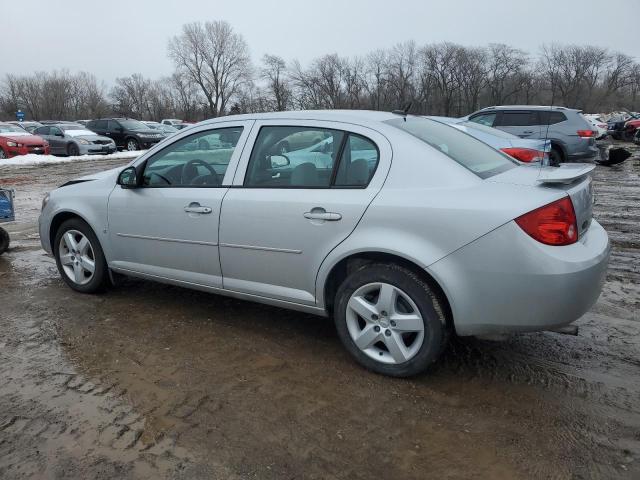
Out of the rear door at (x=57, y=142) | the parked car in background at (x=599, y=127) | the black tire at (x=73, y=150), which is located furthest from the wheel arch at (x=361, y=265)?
the rear door at (x=57, y=142)

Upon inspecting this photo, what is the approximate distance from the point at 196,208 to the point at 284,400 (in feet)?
5.13

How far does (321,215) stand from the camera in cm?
327

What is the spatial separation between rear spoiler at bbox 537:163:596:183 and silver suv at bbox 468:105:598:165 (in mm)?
9572

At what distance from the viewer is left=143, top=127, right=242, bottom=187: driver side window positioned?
3.92 metres

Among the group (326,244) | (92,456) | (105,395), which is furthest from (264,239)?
(92,456)

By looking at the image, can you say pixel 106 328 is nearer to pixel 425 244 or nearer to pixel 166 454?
pixel 166 454

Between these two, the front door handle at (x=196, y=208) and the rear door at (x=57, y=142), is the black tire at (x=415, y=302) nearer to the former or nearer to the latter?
the front door handle at (x=196, y=208)

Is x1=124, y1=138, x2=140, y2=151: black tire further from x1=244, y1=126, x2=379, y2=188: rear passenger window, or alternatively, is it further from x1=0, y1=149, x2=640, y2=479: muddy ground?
x1=244, y1=126, x2=379, y2=188: rear passenger window

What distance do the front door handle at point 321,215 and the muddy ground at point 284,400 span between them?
963 millimetres

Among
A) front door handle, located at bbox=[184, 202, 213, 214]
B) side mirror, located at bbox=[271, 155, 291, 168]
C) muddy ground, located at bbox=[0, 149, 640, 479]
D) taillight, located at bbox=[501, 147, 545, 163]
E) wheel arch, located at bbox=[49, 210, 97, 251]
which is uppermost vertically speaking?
side mirror, located at bbox=[271, 155, 291, 168]

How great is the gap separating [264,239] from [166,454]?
1462 millimetres

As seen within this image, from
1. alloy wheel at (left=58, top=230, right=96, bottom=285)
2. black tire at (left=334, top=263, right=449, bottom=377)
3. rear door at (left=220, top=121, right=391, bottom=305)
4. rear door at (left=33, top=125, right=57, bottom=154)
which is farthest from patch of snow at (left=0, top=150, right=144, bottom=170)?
black tire at (left=334, top=263, right=449, bottom=377)

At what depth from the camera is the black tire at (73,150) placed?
908 inches

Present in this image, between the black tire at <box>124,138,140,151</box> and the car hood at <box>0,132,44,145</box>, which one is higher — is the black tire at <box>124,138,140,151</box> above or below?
below
